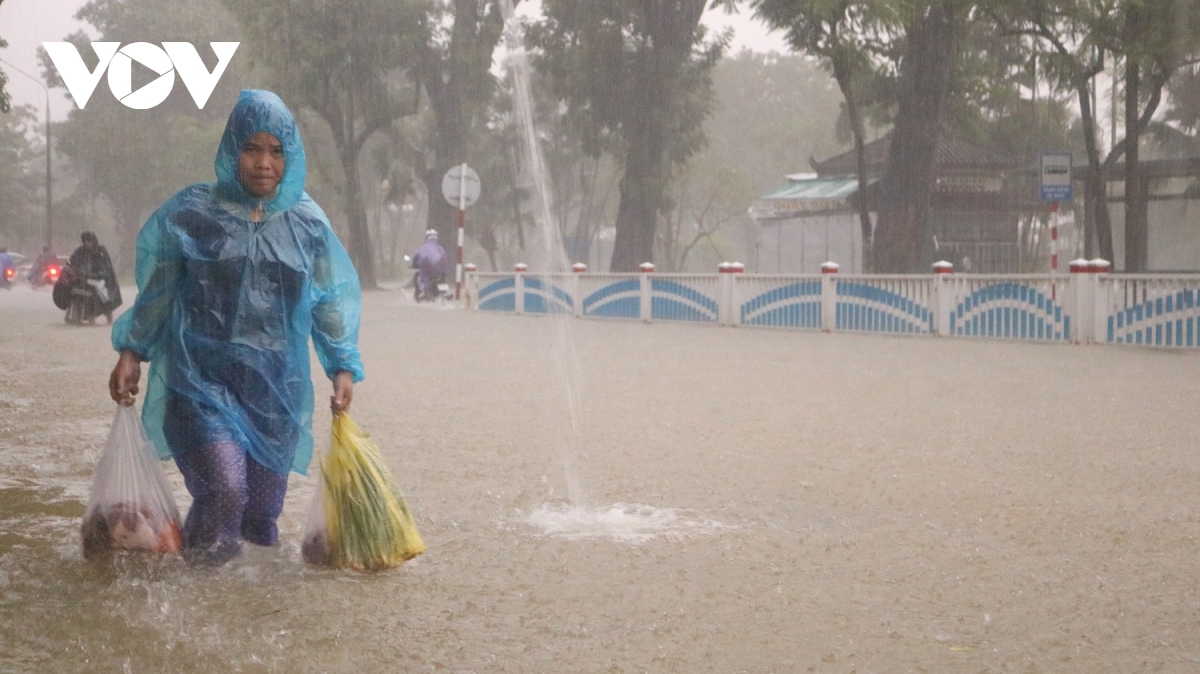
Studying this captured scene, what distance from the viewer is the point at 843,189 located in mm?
35312

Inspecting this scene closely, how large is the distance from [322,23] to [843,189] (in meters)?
15.6

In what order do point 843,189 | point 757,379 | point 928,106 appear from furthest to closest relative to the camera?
point 843,189
point 928,106
point 757,379

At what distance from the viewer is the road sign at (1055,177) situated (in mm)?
18547

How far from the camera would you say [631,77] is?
31.9m

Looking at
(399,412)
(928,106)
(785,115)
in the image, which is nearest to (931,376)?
(399,412)

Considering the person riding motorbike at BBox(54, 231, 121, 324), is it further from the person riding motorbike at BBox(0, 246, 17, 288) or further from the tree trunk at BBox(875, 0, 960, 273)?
the person riding motorbike at BBox(0, 246, 17, 288)

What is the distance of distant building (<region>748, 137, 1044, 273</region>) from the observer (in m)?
33.6

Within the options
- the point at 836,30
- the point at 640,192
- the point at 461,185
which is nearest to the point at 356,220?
the point at 640,192

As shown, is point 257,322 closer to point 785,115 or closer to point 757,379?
point 757,379

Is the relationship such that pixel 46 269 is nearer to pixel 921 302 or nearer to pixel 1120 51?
pixel 921 302

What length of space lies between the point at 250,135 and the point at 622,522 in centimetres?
223

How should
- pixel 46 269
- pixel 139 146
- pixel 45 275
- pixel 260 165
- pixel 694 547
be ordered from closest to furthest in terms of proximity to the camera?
pixel 260 165 < pixel 694 547 < pixel 46 269 < pixel 45 275 < pixel 139 146

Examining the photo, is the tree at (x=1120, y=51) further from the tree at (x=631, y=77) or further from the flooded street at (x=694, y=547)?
the flooded street at (x=694, y=547)

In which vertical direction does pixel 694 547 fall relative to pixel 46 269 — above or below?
below
